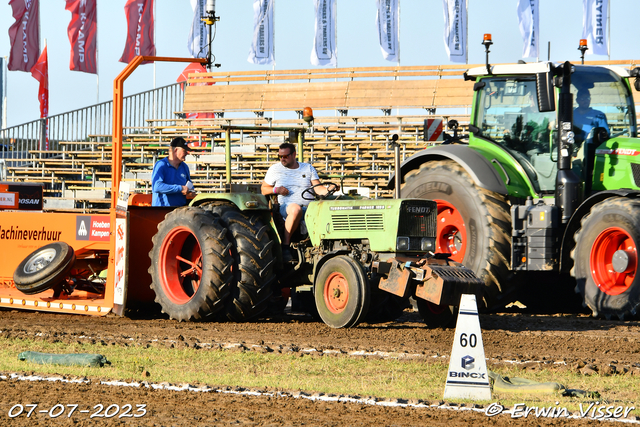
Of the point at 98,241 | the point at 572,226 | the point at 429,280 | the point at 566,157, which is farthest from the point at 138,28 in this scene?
the point at 429,280

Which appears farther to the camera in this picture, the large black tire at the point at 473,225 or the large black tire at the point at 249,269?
the large black tire at the point at 473,225

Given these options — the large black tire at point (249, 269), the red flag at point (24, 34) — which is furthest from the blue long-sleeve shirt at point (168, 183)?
the red flag at point (24, 34)

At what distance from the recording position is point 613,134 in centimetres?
895

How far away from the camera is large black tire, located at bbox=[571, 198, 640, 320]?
7930 millimetres

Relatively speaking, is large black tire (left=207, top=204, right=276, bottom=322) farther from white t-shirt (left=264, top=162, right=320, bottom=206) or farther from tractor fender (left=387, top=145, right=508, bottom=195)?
tractor fender (left=387, top=145, right=508, bottom=195)

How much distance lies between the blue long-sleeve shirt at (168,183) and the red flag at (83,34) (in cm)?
2136

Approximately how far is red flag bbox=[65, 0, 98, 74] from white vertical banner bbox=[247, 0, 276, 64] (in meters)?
5.37

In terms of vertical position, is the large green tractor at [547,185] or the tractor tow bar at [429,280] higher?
the large green tractor at [547,185]

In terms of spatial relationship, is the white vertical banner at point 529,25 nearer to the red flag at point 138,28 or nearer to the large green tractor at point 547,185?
the red flag at point 138,28

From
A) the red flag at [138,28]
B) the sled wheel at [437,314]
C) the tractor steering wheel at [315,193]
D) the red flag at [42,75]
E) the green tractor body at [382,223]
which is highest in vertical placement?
the red flag at [138,28]

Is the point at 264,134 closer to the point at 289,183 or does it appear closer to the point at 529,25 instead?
the point at 529,25

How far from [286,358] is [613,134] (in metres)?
4.69

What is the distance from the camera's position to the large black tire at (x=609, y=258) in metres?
7.93

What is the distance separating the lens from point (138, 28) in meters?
29.1
